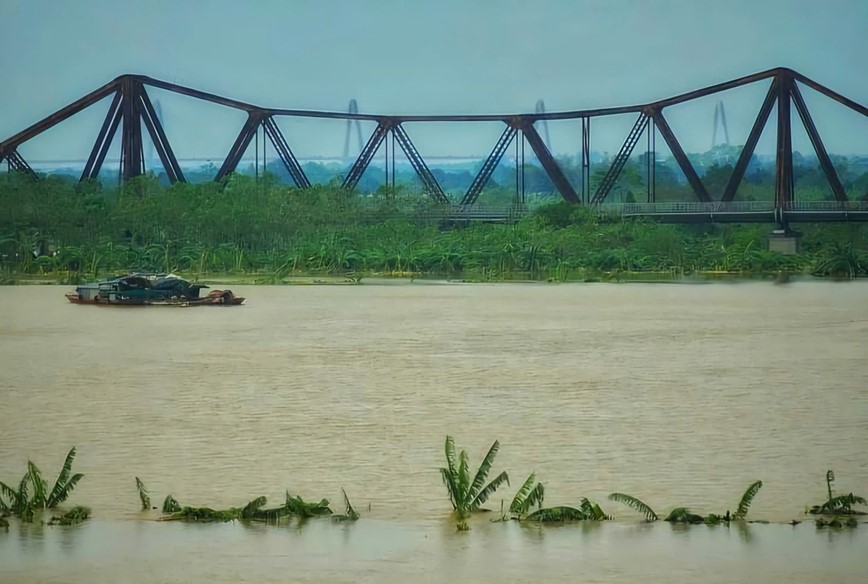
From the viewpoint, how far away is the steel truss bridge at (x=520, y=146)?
5117 millimetres

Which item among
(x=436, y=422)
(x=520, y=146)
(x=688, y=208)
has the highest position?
(x=520, y=146)

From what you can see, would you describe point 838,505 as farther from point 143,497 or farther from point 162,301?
point 162,301

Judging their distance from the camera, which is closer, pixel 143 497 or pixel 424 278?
pixel 143 497

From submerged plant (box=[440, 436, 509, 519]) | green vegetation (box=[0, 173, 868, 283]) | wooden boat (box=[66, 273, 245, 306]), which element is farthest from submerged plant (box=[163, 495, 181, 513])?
wooden boat (box=[66, 273, 245, 306])

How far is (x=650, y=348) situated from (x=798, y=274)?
1.69 meters

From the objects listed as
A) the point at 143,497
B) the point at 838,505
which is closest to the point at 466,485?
the point at 143,497

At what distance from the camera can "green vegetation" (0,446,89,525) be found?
11.5 feet

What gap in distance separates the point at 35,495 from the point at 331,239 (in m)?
3.39

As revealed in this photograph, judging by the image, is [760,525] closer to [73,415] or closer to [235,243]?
[73,415]

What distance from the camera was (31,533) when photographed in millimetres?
3420

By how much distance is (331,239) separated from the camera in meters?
6.81

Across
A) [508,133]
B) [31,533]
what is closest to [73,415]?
[31,533]

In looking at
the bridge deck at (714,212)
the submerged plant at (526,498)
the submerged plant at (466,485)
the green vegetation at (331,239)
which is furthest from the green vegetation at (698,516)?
the green vegetation at (331,239)

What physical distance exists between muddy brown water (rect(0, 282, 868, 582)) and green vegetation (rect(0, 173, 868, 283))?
247 millimetres
